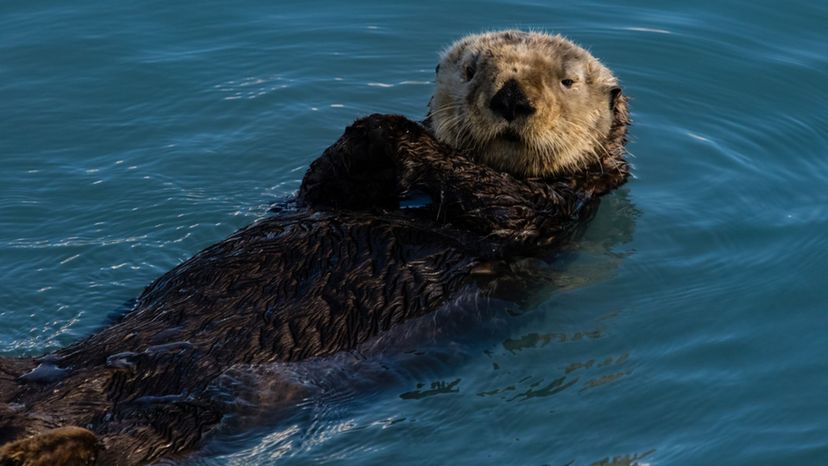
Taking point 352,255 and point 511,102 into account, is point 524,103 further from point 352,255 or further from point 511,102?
point 352,255

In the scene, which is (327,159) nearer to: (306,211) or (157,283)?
(306,211)

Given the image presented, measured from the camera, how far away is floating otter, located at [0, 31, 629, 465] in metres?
4.91

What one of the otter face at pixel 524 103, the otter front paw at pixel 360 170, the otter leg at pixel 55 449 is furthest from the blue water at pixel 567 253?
the otter front paw at pixel 360 170

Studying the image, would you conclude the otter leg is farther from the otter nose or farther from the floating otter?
the otter nose

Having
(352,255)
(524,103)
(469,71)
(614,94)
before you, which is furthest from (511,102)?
(352,255)

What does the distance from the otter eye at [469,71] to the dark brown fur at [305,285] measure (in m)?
0.50

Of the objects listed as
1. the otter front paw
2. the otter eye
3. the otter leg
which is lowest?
the otter leg

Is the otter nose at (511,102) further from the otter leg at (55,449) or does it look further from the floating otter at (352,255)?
the otter leg at (55,449)

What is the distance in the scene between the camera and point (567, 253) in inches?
251

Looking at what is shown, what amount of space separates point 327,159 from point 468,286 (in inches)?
41.1

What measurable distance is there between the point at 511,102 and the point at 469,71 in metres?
0.50

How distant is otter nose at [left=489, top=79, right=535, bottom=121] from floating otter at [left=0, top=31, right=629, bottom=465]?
1 cm

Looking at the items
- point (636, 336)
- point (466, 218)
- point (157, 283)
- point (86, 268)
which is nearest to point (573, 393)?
point (636, 336)

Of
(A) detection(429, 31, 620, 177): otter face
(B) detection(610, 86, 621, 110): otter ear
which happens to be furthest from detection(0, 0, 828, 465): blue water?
(B) detection(610, 86, 621, 110): otter ear
